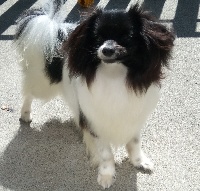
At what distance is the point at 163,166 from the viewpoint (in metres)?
2.16

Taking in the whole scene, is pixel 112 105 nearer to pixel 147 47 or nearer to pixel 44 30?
pixel 147 47

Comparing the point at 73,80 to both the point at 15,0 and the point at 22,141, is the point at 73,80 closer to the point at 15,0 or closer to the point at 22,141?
the point at 22,141

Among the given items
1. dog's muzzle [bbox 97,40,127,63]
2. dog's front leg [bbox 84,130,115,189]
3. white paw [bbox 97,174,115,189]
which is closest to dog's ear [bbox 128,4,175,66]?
dog's muzzle [bbox 97,40,127,63]

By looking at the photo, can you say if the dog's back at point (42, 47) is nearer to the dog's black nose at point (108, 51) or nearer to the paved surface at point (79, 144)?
the paved surface at point (79, 144)

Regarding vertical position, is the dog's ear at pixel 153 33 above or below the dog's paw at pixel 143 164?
above

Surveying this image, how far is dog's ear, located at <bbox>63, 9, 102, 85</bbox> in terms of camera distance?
172cm

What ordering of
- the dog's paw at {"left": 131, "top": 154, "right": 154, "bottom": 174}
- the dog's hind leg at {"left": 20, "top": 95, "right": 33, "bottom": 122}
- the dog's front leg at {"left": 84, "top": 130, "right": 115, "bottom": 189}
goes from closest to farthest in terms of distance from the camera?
the dog's front leg at {"left": 84, "top": 130, "right": 115, "bottom": 189} → the dog's paw at {"left": 131, "top": 154, "right": 154, "bottom": 174} → the dog's hind leg at {"left": 20, "top": 95, "right": 33, "bottom": 122}

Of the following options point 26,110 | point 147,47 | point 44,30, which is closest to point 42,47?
point 44,30

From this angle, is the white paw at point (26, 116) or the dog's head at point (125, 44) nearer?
the dog's head at point (125, 44)

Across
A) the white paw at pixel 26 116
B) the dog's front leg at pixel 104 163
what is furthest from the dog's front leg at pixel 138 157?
the white paw at pixel 26 116

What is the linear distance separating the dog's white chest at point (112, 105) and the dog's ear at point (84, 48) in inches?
1.8

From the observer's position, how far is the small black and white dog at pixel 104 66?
1670 millimetres

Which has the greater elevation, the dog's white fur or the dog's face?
the dog's face

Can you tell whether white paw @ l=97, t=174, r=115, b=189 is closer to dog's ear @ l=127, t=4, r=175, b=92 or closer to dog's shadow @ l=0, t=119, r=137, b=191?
dog's shadow @ l=0, t=119, r=137, b=191
